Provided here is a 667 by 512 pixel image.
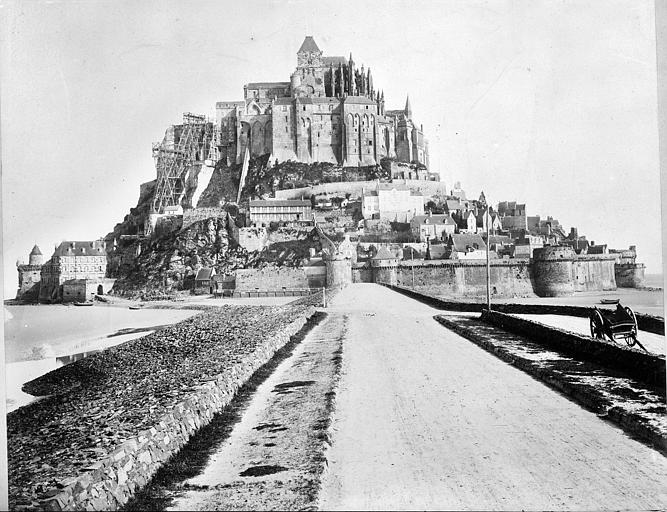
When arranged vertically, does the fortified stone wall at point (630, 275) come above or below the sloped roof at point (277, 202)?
below

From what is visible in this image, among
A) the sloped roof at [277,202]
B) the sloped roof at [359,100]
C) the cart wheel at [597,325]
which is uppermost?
the sloped roof at [359,100]

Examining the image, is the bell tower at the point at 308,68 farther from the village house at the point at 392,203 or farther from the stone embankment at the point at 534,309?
the village house at the point at 392,203

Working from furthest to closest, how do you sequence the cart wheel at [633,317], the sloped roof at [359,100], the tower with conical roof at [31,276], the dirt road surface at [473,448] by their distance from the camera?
the sloped roof at [359,100] → the cart wheel at [633,317] → the tower with conical roof at [31,276] → the dirt road surface at [473,448]

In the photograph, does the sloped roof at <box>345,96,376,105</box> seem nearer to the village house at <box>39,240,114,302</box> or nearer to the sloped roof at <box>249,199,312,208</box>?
the sloped roof at <box>249,199,312,208</box>

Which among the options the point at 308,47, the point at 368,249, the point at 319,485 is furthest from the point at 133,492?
the point at 368,249

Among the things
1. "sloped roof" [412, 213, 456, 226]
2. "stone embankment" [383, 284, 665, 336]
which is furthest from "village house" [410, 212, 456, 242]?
"stone embankment" [383, 284, 665, 336]

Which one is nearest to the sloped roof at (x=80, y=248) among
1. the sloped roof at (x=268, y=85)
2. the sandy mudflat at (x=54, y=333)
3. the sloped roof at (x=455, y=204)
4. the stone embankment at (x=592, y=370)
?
the sandy mudflat at (x=54, y=333)
